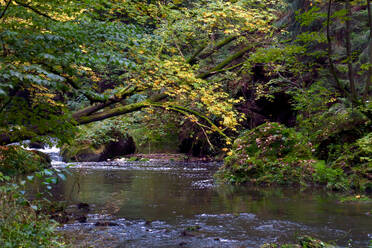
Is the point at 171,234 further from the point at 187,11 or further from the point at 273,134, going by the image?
the point at 273,134

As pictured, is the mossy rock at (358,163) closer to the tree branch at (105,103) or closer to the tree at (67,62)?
the tree at (67,62)

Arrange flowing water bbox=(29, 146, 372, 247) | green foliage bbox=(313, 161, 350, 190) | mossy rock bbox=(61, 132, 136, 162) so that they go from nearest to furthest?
flowing water bbox=(29, 146, 372, 247)
green foliage bbox=(313, 161, 350, 190)
mossy rock bbox=(61, 132, 136, 162)

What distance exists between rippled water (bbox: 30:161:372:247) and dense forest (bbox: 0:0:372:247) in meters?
1.17

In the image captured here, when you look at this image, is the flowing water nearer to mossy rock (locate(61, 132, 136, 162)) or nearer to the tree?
the tree

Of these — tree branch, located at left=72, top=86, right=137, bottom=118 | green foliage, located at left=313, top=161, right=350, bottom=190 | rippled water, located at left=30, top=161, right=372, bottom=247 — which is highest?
tree branch, located at left=72, top=86, right=137, bottom=118

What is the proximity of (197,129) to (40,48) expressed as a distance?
18.1 m

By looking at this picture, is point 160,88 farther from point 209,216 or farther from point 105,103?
point 209,216

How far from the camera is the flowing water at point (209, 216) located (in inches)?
253

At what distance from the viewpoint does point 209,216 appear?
8.38m

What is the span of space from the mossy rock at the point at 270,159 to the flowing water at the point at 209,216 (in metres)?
1.09

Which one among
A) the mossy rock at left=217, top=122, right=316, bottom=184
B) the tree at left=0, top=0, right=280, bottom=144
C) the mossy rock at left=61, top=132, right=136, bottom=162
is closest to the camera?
the tree at left=0, top=0, right=280, bottom=144

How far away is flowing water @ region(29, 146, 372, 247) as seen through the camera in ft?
21.1

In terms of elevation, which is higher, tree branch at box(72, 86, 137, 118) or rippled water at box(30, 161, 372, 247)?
tree branch at box(72, 86, 137, 118)

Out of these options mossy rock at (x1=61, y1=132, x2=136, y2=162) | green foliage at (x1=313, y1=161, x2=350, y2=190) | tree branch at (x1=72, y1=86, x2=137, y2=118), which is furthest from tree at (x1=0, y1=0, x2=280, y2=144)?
mossy rock at (x1=61, y1=132, x2=136, y2=162)
